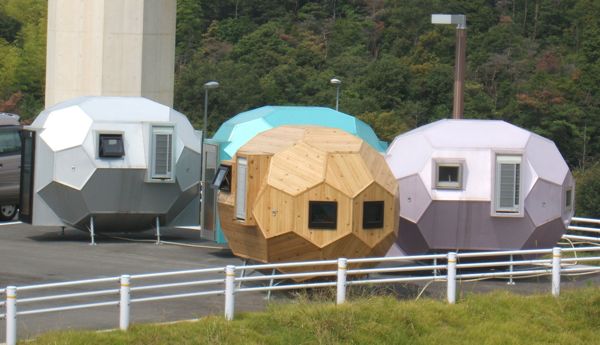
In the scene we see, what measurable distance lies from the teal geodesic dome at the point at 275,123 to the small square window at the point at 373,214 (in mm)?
4579

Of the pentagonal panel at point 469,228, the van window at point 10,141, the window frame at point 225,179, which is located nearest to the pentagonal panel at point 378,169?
the pentagonal panel at point 469,228

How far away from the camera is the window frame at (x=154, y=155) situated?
24.9m

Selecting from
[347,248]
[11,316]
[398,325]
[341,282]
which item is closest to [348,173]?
[347,248]

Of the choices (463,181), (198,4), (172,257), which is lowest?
(172,257)

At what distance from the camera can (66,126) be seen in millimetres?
24953

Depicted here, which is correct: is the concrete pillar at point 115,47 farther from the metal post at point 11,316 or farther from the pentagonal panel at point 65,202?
the metal post at point 11,316

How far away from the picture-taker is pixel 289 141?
64.1 feet

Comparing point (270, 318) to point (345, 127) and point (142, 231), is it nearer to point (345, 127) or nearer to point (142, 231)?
point (345, 127)

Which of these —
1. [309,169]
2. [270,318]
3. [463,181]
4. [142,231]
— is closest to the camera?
[270,318]

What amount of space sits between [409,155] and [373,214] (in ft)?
10.2

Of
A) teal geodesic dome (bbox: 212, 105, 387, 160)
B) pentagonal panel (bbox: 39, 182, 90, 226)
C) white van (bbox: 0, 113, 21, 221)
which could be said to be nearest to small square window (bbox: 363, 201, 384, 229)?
teal geodesic dome (bbox: 212, 105, 387, 160)

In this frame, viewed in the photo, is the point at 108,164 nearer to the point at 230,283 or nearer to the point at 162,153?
the point at 162,153

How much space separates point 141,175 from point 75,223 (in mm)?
1613

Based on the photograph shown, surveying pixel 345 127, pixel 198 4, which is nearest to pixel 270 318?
pixel 345 127
